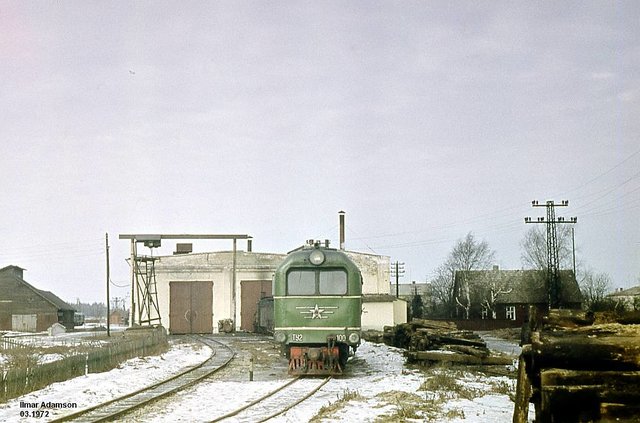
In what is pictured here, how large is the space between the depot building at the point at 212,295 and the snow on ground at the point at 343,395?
952 inches

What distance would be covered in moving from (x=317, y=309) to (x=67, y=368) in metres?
6.18

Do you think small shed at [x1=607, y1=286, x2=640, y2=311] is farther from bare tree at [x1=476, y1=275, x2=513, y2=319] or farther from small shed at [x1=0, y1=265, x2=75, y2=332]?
small shed at [x1=0, y1=265, x2=75, y2=332]

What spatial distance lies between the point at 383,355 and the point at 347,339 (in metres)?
7.26

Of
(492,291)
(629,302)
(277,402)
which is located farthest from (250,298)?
(277,402)

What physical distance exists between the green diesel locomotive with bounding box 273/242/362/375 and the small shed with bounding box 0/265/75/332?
49169 mm

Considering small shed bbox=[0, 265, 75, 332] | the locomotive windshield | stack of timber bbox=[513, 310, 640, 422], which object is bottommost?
small shed bbox=[0, 265, 75, 332]

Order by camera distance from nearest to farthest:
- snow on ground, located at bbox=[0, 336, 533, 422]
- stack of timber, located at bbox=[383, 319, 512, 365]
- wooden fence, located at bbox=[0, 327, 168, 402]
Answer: snow on ground, located at bbox=[0, 336, 533, 422], wooden fence, located at bbox=[0, 327, 168, 402], stack of timber, located at bbox=[383, 319, 512, 365]

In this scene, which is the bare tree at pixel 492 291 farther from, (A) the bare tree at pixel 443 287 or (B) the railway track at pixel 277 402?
(B) the railway track at pixel 277 402

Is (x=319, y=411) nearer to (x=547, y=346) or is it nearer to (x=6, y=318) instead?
(x=547, y=346)

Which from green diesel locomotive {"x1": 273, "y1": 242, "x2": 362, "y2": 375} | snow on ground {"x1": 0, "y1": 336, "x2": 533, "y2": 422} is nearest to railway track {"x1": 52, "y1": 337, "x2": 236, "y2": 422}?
snow on ground {"x1": 0, "y1": 336, "x2": 533, "y2": 422}

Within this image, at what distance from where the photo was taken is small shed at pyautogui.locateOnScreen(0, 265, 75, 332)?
59125 millimetres

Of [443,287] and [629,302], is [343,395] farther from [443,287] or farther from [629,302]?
[443,287]

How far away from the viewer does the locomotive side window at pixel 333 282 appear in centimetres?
1728

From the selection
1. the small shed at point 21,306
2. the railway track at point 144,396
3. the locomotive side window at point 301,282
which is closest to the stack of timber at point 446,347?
the locomotive side window at point 301,282
